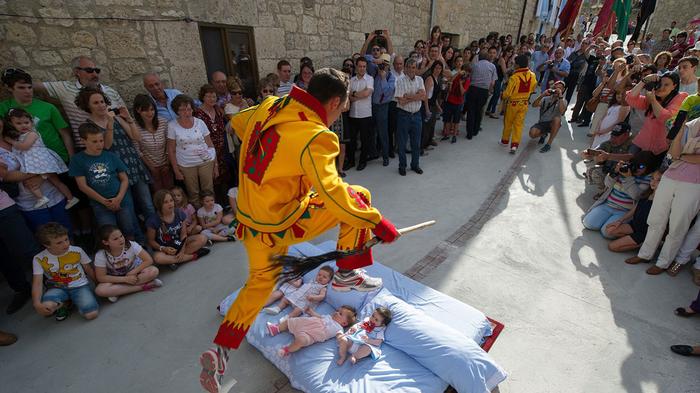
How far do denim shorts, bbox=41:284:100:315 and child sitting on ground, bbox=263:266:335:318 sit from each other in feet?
5.58

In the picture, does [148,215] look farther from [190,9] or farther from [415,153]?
[415,153]

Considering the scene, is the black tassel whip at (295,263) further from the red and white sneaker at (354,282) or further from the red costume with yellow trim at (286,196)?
the red and white sneaker at (354,282)

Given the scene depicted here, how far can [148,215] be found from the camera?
4.34 meters

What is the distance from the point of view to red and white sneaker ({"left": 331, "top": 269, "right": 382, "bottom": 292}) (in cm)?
321

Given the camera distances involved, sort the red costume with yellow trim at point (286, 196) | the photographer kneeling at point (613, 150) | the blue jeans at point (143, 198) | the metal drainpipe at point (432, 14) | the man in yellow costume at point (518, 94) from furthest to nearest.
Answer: the metal drainpipe at point (432, 14) < the man in yellow costume at point (518, 94) < the photographer kneeling at point (613, 150) < the blue jeans at point (143, 198) < the red costume with yellow trim at point (286, 196)

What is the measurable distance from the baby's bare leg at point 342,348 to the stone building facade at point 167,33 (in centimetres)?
414

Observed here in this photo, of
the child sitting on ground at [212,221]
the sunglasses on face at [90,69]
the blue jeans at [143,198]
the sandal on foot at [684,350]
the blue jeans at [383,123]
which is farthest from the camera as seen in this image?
the blue jeans at [383,123]

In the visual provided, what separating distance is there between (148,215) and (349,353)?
3.15m

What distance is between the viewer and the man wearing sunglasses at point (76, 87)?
383 cm

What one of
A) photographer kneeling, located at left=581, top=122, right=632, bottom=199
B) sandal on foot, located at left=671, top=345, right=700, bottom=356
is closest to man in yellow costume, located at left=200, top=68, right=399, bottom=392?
sandal on foot, located at left=671, top=345, right=700, bottom=356

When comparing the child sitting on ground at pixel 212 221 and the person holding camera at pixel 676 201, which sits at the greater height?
the person holding camera at pixel 676 201

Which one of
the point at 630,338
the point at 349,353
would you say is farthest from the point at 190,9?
the point at 630,338

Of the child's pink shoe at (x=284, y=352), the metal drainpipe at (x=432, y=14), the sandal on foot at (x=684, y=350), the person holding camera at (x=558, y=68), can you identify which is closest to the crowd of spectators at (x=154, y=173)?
the sandal on foot at (x=684, y=350)

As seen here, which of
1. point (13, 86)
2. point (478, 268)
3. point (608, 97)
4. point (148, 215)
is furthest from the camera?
point (608, 97)
